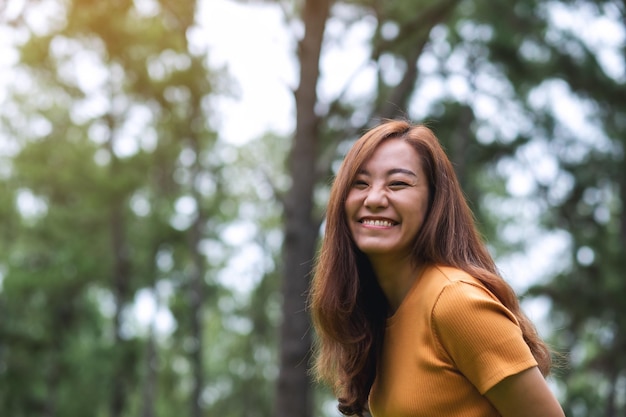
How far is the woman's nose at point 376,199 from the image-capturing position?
2295 millimetres

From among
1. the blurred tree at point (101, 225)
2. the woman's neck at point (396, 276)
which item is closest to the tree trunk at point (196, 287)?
the blurred tree at point (101, 225)

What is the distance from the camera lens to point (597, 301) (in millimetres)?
14609

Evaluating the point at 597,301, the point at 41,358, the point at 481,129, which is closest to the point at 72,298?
the point at 41,358

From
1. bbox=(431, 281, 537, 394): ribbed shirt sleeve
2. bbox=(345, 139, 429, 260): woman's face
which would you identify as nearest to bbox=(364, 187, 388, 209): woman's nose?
bbox=(345, 139, 429, 260): woman's face

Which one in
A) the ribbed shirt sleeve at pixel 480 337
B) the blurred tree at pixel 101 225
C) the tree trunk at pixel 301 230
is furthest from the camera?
the blurred tree at pixel 101 225

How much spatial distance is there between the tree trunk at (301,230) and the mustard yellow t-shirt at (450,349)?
5949 mm

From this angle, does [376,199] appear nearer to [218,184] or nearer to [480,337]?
[480,337]

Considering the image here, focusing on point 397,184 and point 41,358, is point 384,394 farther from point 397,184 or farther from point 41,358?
point 41,358

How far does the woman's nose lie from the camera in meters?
2.29

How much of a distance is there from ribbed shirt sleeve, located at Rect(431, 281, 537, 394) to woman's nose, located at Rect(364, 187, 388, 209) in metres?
0.33

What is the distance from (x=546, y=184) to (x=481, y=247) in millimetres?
15213

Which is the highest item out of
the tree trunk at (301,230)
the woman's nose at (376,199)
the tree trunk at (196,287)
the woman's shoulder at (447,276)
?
the woman's nose at (376,199)

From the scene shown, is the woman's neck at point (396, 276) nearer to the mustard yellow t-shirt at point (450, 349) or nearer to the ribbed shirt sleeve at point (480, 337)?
the mustard yellow t-shirt at point (450, 349)

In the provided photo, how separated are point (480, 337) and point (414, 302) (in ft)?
0.93
